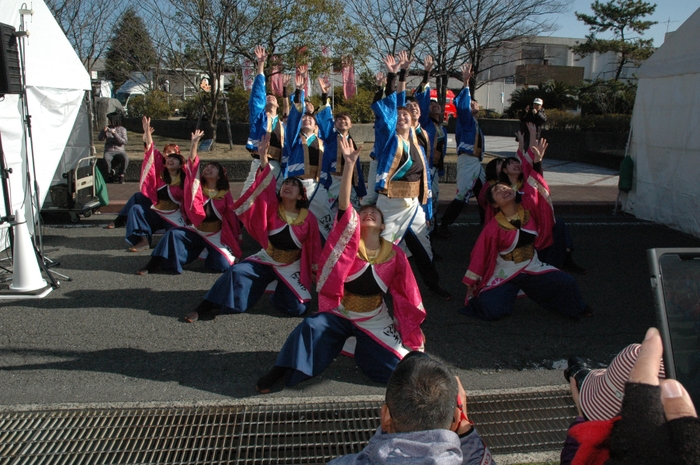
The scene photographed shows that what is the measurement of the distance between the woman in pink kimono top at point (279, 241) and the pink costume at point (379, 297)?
3.61 feet

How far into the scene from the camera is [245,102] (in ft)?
55.2

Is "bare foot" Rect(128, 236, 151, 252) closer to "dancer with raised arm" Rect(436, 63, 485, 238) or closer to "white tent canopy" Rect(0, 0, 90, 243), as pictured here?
"white tent canopy" Rect(0, 0, 90, 243)

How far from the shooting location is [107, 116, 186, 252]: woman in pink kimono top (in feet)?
20.9

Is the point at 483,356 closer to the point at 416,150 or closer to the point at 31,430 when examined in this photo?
the point at 416,150

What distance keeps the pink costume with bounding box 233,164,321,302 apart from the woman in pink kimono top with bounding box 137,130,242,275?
2.93 ft

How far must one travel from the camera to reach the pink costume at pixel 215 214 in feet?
18.5


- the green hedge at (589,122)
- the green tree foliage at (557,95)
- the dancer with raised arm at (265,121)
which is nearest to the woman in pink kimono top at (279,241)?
the dancer with raised arm at (265,121)

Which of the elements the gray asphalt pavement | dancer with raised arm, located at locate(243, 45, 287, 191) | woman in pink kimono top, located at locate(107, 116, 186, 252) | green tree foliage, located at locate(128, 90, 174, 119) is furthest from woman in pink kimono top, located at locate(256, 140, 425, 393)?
green tree foliage, located at locate(128, 90, 174, 119)

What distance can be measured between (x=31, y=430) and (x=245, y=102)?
14.5 metres

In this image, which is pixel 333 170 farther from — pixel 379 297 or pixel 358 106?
pixel 358 106

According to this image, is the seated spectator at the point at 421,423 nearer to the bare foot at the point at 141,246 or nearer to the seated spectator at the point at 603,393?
the seated spectator at the point at 603,393

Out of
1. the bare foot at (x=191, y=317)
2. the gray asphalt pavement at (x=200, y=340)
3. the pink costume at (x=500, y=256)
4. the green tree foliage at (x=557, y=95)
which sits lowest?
the gray asphalt pavement at (x=200, y=340)

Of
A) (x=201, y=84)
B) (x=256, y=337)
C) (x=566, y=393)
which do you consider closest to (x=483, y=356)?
(x=566, y=393)

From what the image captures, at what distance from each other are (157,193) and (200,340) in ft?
8.64
